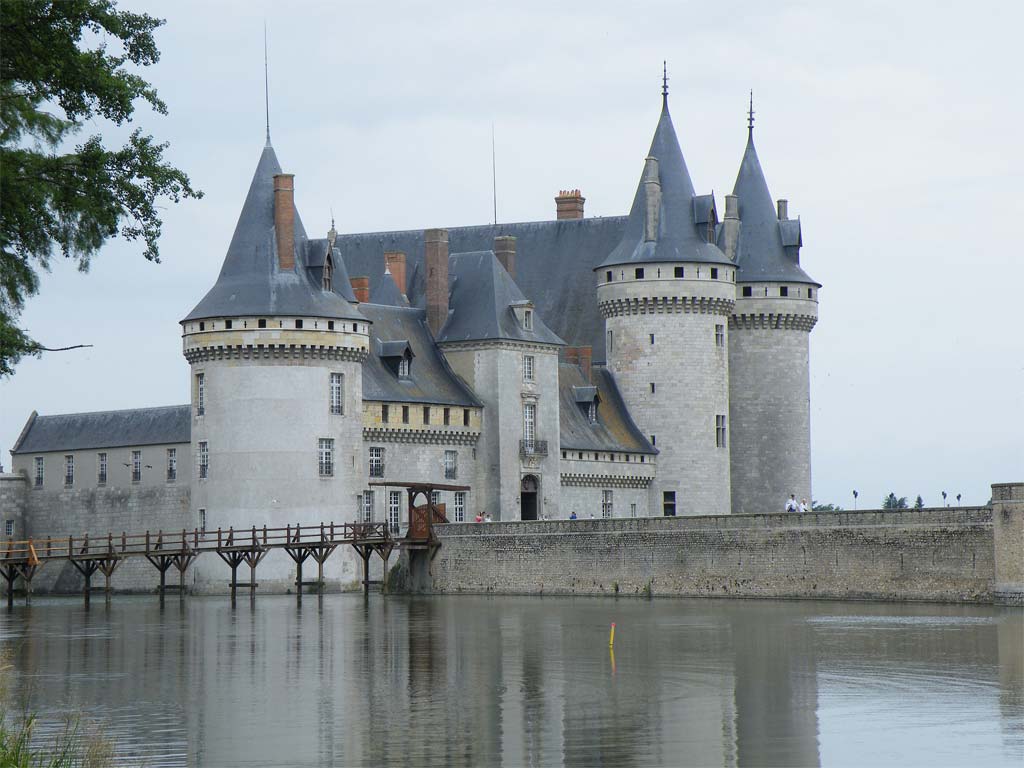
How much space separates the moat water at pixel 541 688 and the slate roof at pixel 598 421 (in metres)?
22.7

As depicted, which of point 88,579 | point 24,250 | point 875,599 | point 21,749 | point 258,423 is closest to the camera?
point 21,749

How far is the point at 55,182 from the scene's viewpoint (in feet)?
72.1

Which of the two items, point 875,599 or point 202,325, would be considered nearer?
point 875,599

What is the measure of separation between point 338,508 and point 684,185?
17319 mm

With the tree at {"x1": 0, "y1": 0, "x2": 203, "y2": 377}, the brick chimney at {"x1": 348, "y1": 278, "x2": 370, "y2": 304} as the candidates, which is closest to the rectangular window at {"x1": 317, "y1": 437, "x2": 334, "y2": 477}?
the brick chimney at {"x1": 348, "y1": 278, "x2": 370, "y2": 304}

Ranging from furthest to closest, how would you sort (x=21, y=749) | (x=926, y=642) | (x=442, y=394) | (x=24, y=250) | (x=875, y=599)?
(x=442, y=394)
(x=875, y=599)
(x=926, y=642)
(x=24, y=250)
(x=21, y=749)

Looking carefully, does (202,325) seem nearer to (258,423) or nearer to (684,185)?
(258,423)

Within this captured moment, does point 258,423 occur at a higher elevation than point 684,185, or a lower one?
lower

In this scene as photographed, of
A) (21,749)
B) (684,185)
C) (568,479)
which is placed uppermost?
(684,185)

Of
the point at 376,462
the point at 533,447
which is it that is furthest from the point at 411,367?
the point at 533,447

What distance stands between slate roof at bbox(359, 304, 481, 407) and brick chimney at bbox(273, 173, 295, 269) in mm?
3536

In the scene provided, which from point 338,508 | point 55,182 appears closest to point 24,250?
point 55,182

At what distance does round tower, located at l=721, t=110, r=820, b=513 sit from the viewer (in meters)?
66.8

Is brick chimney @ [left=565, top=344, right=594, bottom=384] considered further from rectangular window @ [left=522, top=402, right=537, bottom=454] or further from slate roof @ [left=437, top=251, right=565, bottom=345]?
rectangular window @ [left=522, top=402, right=537, bottom=454]
